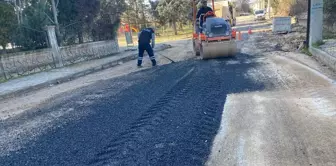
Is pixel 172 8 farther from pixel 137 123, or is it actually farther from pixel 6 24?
pixel 137 123

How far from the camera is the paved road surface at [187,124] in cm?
366

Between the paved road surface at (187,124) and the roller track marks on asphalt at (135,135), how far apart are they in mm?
14

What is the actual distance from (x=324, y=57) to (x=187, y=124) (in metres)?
6.03

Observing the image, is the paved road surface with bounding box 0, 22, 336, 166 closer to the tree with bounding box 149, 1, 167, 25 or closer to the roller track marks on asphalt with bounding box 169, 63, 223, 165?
the roller track marks on asphalt with bounding box 169, 63, 223, 165

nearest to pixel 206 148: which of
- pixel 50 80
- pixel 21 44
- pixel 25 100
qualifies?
pixel 25 100

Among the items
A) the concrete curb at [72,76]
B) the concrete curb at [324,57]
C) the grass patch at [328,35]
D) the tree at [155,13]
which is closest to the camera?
the concrete curb at [324,57]

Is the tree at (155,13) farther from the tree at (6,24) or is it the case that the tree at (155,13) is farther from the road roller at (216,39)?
the road roller at (216,39)

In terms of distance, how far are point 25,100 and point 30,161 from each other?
175 inches

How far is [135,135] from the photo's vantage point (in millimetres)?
4359

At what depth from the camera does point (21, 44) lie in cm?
1265

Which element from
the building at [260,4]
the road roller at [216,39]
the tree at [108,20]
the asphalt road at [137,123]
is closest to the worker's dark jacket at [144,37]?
the road roller at [216,39]

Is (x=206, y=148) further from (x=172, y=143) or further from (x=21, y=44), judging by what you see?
(x=21, y=44)

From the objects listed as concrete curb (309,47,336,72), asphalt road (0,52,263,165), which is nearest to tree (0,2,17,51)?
asphalt road (0,52,263,165)

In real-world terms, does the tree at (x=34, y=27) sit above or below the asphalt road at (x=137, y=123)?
above
